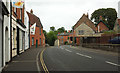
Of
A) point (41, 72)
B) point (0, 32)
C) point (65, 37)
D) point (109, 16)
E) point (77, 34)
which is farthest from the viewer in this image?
point (65, 37)

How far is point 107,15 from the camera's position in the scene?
2404 inches

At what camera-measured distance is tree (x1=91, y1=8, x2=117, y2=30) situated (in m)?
59.9

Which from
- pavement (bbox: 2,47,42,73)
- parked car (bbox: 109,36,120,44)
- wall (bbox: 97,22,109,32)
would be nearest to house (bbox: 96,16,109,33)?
wall (bbox: 97,22,109,32)

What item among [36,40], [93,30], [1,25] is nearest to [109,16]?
[93,30]

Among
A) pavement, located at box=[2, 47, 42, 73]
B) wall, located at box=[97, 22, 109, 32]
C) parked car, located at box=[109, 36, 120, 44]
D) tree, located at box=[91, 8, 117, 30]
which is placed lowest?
pavement, located at box=[2, 47, 42, 73]

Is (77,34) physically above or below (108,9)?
below

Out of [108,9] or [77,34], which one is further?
[108,9]

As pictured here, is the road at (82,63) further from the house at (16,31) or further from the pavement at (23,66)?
the house at (16,31)

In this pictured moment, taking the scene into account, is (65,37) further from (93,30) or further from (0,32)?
(0,32)

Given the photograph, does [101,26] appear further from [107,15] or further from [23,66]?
[23,66]

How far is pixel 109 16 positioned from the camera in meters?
60.8

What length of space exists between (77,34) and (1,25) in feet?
146

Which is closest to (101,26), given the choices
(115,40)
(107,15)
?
(107,15)

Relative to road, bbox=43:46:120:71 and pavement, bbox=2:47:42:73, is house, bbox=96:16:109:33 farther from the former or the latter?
pavement, bbox=2:47:42:73
